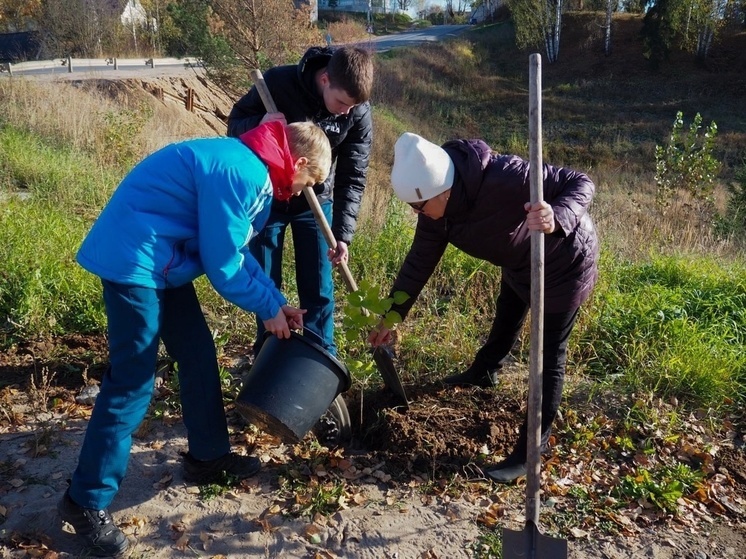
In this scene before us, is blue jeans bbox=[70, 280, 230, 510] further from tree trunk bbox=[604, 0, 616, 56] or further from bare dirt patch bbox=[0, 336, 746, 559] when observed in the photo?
tree trunk bbox=[604, 0, 616, 56]

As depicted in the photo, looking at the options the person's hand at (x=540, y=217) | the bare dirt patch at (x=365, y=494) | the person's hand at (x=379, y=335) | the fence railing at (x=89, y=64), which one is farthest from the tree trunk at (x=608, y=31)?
the person's hand at (x=540, y=217)

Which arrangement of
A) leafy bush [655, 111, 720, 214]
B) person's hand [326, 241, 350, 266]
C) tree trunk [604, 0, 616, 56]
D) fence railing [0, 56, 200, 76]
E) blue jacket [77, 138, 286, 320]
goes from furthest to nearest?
1. tree trunk [604, 0, 616, 56]
2. fence railing [0, 56, 200, 76]
3. leafy bush [655, 111, 720, 214]
4. person's hand [326, 241, 350, 266]
5. blue jacket [77, 138, 286, 320]

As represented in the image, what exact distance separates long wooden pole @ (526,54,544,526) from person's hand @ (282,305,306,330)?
901 mm

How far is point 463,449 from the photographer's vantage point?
3137mm

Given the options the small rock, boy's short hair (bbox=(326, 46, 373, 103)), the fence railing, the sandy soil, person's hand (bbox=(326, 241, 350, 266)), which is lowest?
the sandy soil

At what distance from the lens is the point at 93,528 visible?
2.40 m

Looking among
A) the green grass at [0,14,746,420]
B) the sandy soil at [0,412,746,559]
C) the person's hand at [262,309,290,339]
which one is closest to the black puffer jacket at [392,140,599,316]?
the green grass at [0,14,746,420]

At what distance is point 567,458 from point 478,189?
4.99ft

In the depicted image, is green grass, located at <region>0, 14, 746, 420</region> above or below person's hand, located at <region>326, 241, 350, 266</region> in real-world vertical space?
below

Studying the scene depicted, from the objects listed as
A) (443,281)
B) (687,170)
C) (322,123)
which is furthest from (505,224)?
(687,170)

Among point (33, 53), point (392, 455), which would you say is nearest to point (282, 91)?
point (392, 455)

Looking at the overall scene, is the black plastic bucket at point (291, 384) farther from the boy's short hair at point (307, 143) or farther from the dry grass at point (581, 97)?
the dry grass at point (581, 97)

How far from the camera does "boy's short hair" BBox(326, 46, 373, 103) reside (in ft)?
8.96

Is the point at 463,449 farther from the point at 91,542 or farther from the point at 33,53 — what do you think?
the point at 33,53
